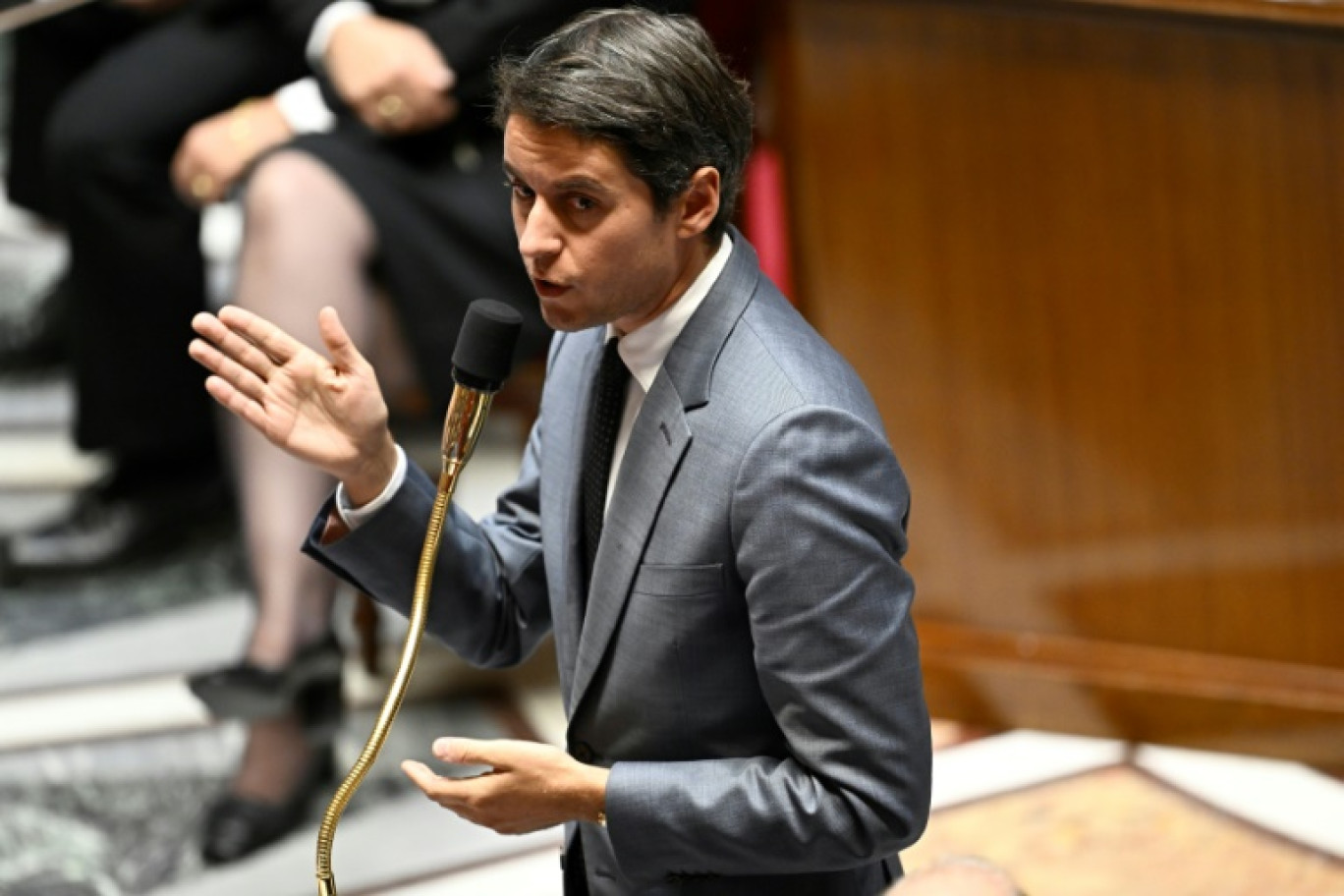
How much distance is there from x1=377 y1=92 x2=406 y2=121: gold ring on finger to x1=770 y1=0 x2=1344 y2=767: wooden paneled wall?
0.47m

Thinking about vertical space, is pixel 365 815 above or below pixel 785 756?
below

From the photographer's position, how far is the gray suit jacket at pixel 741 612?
112 centimetres

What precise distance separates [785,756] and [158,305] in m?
1.89

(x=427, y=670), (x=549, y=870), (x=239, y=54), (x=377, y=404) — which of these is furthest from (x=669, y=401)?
(x=239, y=54)

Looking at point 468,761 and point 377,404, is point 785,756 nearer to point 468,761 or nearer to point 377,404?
point 468,761

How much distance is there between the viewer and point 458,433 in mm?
1200

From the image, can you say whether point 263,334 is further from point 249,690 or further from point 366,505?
point 249,690

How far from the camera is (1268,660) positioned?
2.33 metres

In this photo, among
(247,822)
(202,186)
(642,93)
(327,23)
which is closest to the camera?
(642,93)

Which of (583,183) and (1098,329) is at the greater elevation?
(583,183)

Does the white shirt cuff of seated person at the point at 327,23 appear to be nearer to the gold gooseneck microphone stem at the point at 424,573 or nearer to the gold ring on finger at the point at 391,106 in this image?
the gold ring on finger at the point at 391,106

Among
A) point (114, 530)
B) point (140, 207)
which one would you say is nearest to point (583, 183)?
point (140, 207)

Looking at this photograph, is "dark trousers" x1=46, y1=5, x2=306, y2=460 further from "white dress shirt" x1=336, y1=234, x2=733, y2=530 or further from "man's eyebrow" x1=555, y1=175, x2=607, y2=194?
"man's eyebrow" x1=555, y1=175, x2=607, y2=194

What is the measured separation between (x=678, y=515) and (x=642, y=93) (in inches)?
10.3
